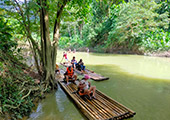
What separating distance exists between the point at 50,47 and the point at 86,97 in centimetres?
256

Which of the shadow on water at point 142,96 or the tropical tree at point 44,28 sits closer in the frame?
the shadow on water at point 142,96

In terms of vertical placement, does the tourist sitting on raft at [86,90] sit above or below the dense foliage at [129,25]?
below

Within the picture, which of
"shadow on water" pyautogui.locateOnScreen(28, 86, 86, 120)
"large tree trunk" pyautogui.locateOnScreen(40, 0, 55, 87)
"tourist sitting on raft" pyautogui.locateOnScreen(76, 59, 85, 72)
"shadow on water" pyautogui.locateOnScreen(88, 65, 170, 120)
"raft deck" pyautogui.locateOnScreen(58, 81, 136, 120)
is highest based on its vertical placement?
"large tree trunk" pyautogui.locateOnScreen(40, 0, 55, 87)

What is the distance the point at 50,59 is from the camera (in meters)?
5.36

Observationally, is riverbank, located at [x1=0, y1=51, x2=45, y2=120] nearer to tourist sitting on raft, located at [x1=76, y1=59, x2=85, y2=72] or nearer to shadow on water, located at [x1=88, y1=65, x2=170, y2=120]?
shadow on water, located at [x1=88, y1=65, x2=170, y2=120]

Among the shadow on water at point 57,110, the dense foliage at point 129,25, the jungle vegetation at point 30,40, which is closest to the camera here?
the jungle vegetation at point 30,40

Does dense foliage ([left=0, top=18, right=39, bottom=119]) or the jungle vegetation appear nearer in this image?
dense foliage ([left=0, top=18, right=39, bottom=119])

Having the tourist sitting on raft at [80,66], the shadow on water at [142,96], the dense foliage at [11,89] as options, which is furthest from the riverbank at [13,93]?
the tourist sitting on raft at [80,66]

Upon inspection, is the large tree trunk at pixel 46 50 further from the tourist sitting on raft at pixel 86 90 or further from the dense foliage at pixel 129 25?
the dense foliage at pixel 129 25

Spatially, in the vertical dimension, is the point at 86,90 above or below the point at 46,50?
below

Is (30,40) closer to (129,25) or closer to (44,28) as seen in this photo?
(44,28)

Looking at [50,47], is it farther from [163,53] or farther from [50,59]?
[163,53]

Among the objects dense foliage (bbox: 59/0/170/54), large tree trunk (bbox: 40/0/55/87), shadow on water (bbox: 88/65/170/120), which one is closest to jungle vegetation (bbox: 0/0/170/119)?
large tree trunk (bbox: 40/0/55/87)

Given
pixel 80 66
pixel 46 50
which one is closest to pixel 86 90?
pixel 46 50
